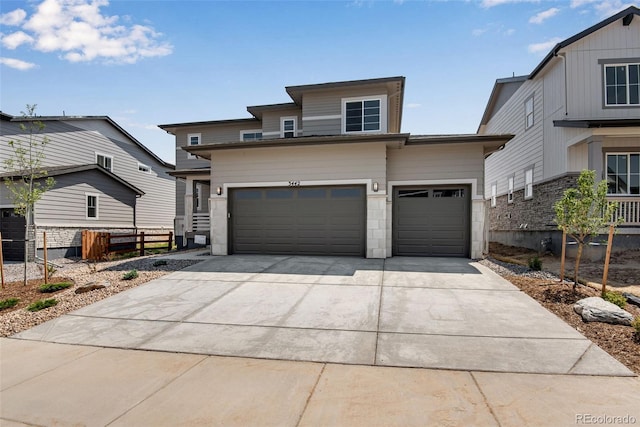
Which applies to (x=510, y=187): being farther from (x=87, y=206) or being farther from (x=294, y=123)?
(x=87, y=206)

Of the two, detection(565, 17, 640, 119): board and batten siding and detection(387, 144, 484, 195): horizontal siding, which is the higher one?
detection(565, 17, 640, 119): board and batten siding

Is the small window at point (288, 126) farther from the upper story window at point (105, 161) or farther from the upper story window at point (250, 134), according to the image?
the upper story window at point (105, 161)

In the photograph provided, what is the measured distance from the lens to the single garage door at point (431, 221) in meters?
11.5

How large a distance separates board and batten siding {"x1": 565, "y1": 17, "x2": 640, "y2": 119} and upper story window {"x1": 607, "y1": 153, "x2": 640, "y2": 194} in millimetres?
1860

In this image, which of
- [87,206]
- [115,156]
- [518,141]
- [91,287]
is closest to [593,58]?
[518,141]

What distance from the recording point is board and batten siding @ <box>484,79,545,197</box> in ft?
50.0

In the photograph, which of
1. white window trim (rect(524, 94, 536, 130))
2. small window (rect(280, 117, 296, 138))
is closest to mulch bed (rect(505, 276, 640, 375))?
white window trim (rect(524, 94, 536, 130))

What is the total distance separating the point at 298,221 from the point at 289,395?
866 cm

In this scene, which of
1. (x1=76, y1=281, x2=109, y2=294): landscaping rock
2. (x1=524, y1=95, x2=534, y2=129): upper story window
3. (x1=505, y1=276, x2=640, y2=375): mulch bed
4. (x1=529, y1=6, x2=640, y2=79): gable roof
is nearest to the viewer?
(x1=505, y1=276, x2=640, y2=375): mulch bed

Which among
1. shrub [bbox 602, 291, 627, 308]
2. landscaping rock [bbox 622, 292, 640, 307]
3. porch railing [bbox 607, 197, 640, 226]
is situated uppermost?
porch railing [bbox 607, 197, 640, 226]

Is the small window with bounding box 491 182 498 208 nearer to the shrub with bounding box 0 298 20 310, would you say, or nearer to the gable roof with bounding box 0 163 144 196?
the gable roof with bounding box 0 163 144 196

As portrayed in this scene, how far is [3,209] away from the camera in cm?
1472

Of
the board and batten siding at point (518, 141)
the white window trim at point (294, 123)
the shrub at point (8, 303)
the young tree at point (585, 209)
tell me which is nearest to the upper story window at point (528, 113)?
the board and batten siding at point (518, 141)

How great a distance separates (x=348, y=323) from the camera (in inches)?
219
